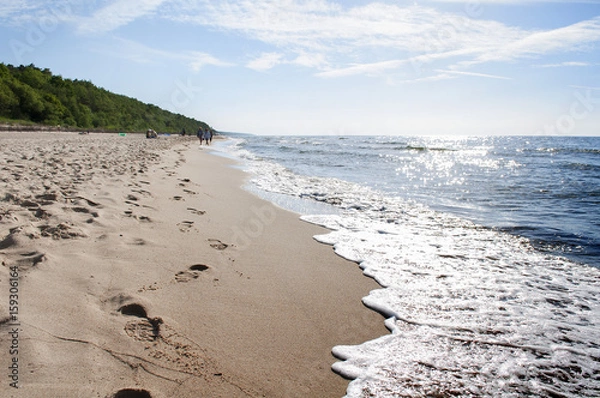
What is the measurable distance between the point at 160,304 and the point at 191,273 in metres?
0.65

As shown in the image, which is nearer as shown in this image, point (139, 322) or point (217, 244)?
point (139, 322)

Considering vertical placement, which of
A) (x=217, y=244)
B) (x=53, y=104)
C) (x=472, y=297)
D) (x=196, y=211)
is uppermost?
(x=53, y=104)

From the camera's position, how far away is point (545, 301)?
10.5 feet

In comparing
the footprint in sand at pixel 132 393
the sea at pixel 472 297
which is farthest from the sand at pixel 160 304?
the sea at pixel 472 297

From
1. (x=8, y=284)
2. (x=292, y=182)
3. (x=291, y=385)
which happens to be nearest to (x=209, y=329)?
(x=291, y=385)

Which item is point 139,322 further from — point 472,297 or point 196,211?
point 196,211

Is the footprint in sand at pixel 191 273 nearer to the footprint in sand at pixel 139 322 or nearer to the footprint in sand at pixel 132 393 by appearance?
the footprint in sand at pixel 139 322

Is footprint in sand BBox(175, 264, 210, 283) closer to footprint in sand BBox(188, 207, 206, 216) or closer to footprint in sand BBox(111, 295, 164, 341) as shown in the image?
footprint in sand BBox(111, 295, 164, 341)

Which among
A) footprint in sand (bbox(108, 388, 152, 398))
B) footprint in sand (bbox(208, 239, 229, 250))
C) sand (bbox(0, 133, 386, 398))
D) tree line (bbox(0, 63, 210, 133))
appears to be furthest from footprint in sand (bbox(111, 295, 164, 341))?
tree line (bbox(0, 63, 210, 133))

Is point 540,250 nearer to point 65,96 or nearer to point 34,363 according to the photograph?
point 34,363

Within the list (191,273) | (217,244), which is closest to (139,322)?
(191,273)

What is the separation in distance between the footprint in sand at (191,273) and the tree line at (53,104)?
140 ft

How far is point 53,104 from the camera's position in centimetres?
4528

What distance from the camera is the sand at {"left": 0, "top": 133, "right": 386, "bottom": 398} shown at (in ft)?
5.87
